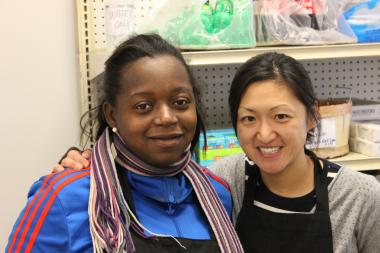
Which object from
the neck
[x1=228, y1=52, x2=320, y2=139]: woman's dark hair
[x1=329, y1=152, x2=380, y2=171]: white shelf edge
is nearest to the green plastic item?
[x1=228, y1=52, x2=320, y2=139]: woman's dark hair

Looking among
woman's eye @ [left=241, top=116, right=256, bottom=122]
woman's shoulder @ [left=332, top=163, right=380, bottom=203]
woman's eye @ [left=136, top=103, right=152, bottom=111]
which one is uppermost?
woman's eye @ [left=136, top=103, right=152, bottom=111]

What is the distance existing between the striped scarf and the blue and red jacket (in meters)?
0.02

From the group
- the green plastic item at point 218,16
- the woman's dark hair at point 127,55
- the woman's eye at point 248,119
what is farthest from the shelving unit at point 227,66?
the woman's eye at point 248,119

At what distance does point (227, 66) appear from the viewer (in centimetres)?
203

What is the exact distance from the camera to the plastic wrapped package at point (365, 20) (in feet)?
5.61

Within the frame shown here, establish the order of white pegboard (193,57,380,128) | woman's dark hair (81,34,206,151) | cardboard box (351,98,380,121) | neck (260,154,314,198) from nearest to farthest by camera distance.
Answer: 1. woman's dark hair (81,34,206,151)
2. neck (260,154,314,198)
3. cardboard box (351,98,380,121)
4. white pegboard (193,57,380,128)

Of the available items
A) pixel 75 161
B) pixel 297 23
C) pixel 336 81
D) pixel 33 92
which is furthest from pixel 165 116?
pixel 336 81

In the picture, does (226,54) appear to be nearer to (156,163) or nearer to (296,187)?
(296,187)

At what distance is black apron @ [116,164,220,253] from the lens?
0.93 metres

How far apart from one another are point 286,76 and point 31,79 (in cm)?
115

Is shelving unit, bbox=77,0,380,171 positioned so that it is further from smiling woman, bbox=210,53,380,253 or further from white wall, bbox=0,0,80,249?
smiling woman, bbox=210,53,380,253

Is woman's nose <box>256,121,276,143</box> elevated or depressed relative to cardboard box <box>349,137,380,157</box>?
elevated

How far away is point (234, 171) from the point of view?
4.44ft

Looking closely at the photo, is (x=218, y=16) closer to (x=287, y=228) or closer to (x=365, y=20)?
(x=365, y=20)
